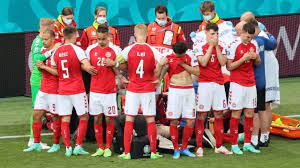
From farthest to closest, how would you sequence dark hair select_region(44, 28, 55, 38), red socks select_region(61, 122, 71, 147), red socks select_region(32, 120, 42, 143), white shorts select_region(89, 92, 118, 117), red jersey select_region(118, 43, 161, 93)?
red socks select_region(32, 120, 42, 143), dark hair select_region(44, 28, 55, 38), red socks select_region(61, 122, 71, 147), white shorts select_region(89, 92, 118, 117), red jersey select_region(118, 43, 161, 93)

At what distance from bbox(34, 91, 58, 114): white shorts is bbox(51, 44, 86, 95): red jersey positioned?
1.11 ft

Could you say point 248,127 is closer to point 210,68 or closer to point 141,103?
point 210,68

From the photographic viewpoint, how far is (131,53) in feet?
40.7

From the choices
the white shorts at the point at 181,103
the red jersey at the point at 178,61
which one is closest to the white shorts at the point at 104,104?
the white shorts at the point at 181,103

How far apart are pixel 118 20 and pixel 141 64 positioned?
984 cm

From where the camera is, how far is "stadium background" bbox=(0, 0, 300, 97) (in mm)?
18953

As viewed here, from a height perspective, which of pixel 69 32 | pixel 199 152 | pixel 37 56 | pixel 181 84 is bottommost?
pixel 199 152

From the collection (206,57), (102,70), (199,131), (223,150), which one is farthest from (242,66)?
(102,70)

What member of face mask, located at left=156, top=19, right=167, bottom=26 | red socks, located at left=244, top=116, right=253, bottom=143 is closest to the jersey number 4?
red socks, located at left=244, top=116, right=253, bottom=143

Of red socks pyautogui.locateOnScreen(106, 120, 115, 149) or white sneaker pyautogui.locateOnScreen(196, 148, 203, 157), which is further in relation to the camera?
red socks pyautogui.locateOnScreen(106, 120, 115, 149)

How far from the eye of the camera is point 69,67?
41.6 ft

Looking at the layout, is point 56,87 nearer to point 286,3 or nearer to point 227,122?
point 227,122

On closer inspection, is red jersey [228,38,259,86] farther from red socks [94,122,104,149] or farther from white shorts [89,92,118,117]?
red socks [94,122,104,149]

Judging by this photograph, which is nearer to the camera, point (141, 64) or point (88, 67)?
point (141, 64)
